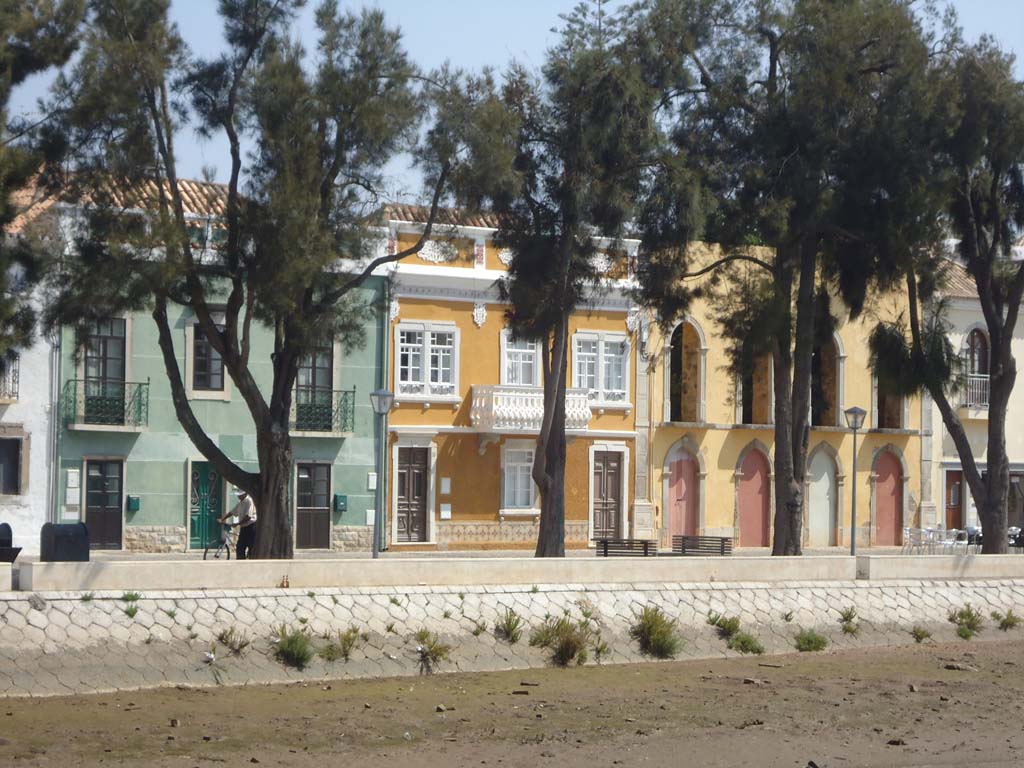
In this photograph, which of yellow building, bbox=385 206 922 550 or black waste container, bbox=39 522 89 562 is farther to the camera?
yellow building, bbox=385 206 922 550

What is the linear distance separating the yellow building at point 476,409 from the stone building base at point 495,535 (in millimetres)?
25

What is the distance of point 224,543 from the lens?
1205 inches

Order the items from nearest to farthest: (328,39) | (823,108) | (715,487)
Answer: (328,39), (823,108), (715,487)

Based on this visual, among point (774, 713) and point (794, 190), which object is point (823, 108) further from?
point (774, 713)

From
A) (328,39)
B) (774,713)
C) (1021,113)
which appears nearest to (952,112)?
(1021,113)

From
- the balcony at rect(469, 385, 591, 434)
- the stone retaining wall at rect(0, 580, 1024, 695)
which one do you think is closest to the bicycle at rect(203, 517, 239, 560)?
the balcony at rect(469, 385, 591, 434)

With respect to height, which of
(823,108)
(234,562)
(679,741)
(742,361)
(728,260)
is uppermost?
(823,108)

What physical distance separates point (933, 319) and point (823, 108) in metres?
4.91

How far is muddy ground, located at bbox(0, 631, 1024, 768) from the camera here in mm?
14711

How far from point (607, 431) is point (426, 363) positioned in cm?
536

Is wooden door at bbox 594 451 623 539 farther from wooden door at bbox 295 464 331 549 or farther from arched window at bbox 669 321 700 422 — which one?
wooden door at bbox 295 464 331 549

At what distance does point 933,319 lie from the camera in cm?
2780

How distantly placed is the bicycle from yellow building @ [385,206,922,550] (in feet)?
13.2

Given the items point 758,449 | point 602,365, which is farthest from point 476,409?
point 758,449
